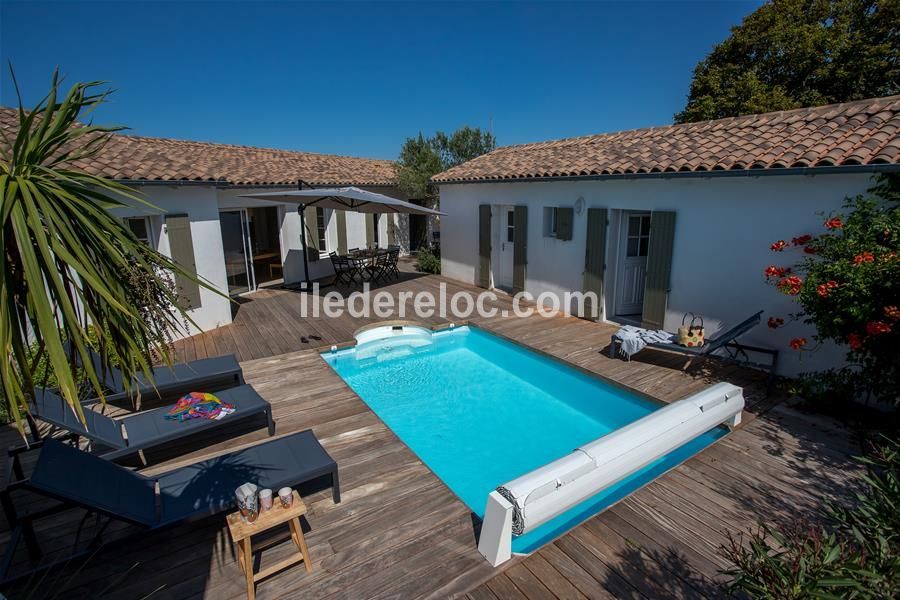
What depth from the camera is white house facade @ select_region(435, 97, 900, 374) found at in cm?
584

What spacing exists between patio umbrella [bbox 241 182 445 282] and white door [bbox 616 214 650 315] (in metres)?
4.78

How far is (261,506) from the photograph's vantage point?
2.99m

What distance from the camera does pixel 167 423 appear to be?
4477 millimetres

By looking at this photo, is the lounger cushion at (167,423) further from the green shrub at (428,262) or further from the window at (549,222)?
the green shrub at (428,262)

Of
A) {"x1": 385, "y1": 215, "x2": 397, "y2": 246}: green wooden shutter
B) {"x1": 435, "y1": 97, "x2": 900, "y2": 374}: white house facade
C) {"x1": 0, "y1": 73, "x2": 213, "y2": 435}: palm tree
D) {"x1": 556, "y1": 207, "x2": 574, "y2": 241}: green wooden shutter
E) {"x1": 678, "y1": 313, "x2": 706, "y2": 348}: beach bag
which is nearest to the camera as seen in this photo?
{"x1": 0, "y1": 73, "x2": 213, "y2": 435}: palm tree

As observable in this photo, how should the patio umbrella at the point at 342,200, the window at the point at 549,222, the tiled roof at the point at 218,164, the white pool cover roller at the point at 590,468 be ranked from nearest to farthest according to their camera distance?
the white pool cover roller at the point at 590,468 < the tiled roof at the point at 218,164 < the patio umbrella at the point at 342,200 < the window at the point at 549,222

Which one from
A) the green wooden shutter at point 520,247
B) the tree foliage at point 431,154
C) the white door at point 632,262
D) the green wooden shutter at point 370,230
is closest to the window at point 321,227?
the green wooden shutter at point 370,230

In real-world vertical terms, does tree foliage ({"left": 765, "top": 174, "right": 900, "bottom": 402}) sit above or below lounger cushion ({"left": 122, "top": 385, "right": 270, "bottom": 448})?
above

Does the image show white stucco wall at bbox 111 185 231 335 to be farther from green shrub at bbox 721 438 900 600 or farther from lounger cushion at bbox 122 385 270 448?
green shrub at bbox 721 438 900 600

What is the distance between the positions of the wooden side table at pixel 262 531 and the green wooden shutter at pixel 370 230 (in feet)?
42.6

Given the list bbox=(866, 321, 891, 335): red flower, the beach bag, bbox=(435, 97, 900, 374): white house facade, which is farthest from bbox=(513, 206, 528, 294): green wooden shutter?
bbox=(866, 321, 891, 335): red flower

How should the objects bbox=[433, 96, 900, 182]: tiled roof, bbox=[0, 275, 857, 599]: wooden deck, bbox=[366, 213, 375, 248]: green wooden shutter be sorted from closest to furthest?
bbox=[0, 275, 857, 599]: wooden deck, bbox=[433, 96, 900, 182]: tiled roof, bbox=[366, 213, 375, 248]: green wooden shutter

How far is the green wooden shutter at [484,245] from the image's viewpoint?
39.2ft

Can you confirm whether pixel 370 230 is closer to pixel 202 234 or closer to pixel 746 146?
pixel 202 234
